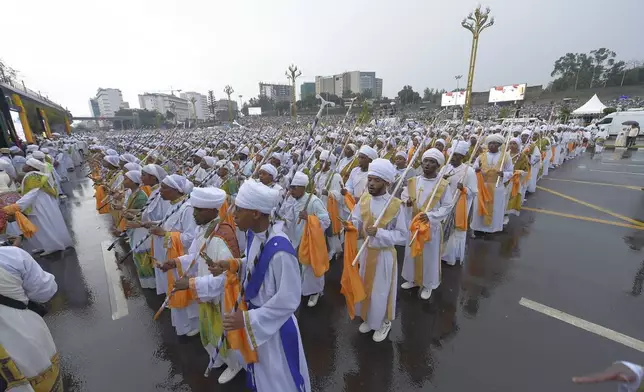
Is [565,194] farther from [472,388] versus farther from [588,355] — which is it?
[472,388]

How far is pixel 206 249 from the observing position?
2.78 m

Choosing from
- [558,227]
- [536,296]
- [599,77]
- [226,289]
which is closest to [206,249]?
[226,289]

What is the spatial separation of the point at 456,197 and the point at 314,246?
2.38 meters

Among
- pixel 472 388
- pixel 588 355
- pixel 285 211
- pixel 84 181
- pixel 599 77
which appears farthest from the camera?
pixel 599 77

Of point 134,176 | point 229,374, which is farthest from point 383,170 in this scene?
point 134,176

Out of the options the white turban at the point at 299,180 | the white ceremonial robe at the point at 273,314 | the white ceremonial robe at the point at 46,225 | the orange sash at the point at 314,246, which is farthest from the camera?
the white ceremonial robe at the point at 46,225

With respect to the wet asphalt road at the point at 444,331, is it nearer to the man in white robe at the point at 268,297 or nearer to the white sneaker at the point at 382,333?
the white sneaker at the point at 382,333

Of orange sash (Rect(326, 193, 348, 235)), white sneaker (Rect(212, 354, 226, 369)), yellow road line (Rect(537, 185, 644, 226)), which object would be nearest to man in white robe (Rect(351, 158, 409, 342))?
white sneaker (Rect(212, 354, 226, 369))

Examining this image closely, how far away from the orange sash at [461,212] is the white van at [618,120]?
30.6m

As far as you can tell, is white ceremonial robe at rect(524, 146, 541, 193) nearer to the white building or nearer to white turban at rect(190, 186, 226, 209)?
white turban at rect(190, 186, 226, 209)

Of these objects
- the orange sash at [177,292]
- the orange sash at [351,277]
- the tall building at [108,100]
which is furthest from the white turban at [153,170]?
the tall building at [108,100]

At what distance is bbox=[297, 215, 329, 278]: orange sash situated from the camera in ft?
13.5

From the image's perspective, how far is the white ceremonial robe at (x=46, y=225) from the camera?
632 centimetres

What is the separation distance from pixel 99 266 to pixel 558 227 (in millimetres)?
10574
